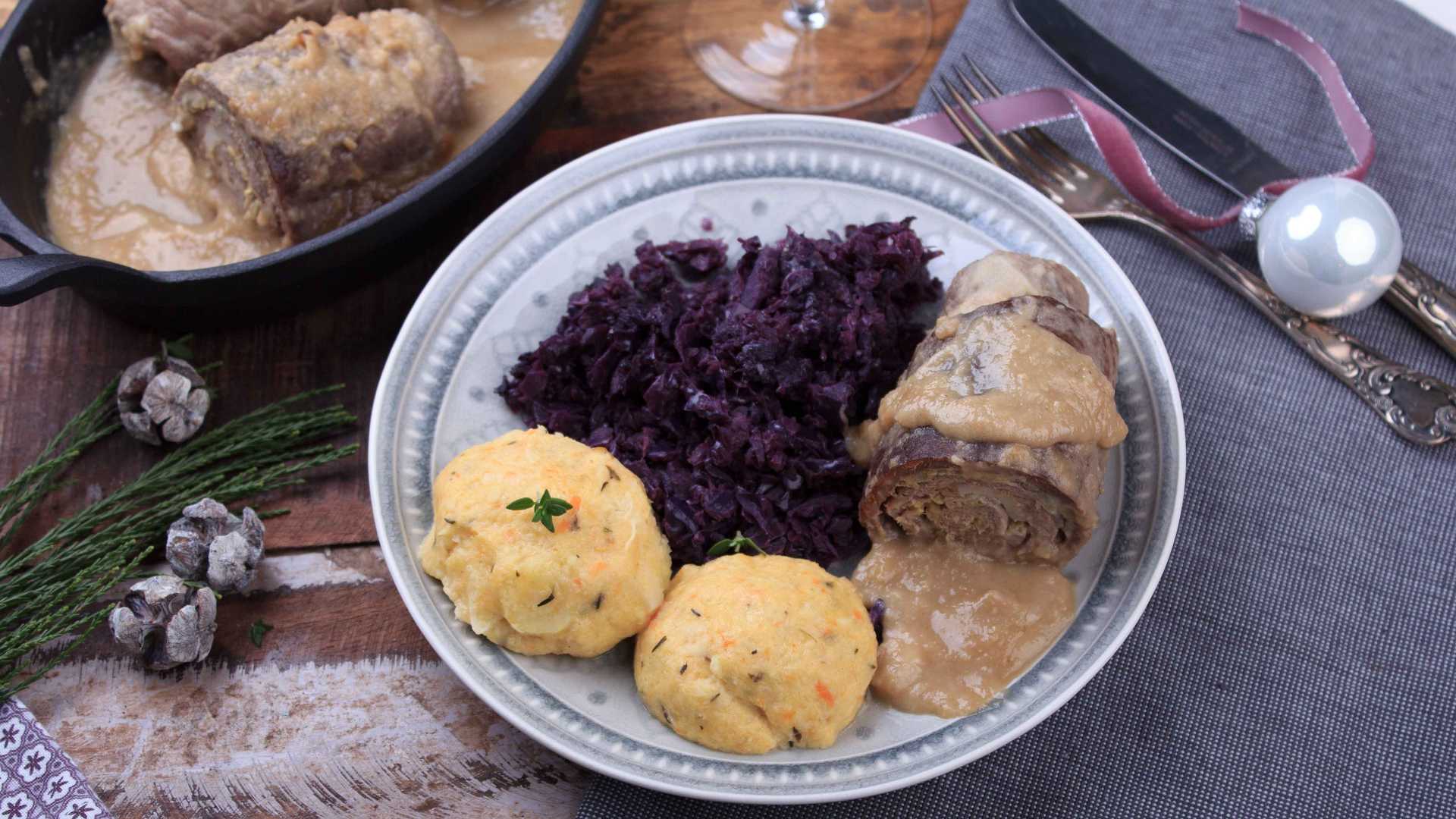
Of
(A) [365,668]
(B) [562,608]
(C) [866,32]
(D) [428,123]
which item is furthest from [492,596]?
(C) [866,32]

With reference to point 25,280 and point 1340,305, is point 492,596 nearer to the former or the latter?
point 25,280

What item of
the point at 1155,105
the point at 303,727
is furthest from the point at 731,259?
the point at 303,727

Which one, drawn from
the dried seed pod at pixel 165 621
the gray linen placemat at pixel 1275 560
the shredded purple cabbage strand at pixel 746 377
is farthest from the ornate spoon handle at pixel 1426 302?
the dried seed pod at pixel 165 621

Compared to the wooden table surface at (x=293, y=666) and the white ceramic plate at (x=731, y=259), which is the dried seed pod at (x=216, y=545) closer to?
the wooden table surface at (x=293, y=666)

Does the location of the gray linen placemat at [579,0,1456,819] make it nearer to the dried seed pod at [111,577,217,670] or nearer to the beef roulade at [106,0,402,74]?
the dried seed pod at [111,577,217,670]

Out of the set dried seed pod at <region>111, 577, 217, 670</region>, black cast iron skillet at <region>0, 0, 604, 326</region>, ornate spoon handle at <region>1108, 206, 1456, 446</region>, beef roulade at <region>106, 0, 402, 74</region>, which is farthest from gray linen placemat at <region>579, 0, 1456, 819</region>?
beef roulade at <region>106, 0, 402, 74</region>

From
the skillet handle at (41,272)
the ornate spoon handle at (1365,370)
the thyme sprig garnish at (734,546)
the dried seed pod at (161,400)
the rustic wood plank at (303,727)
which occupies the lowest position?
the rustic wood plank at (303,727)
